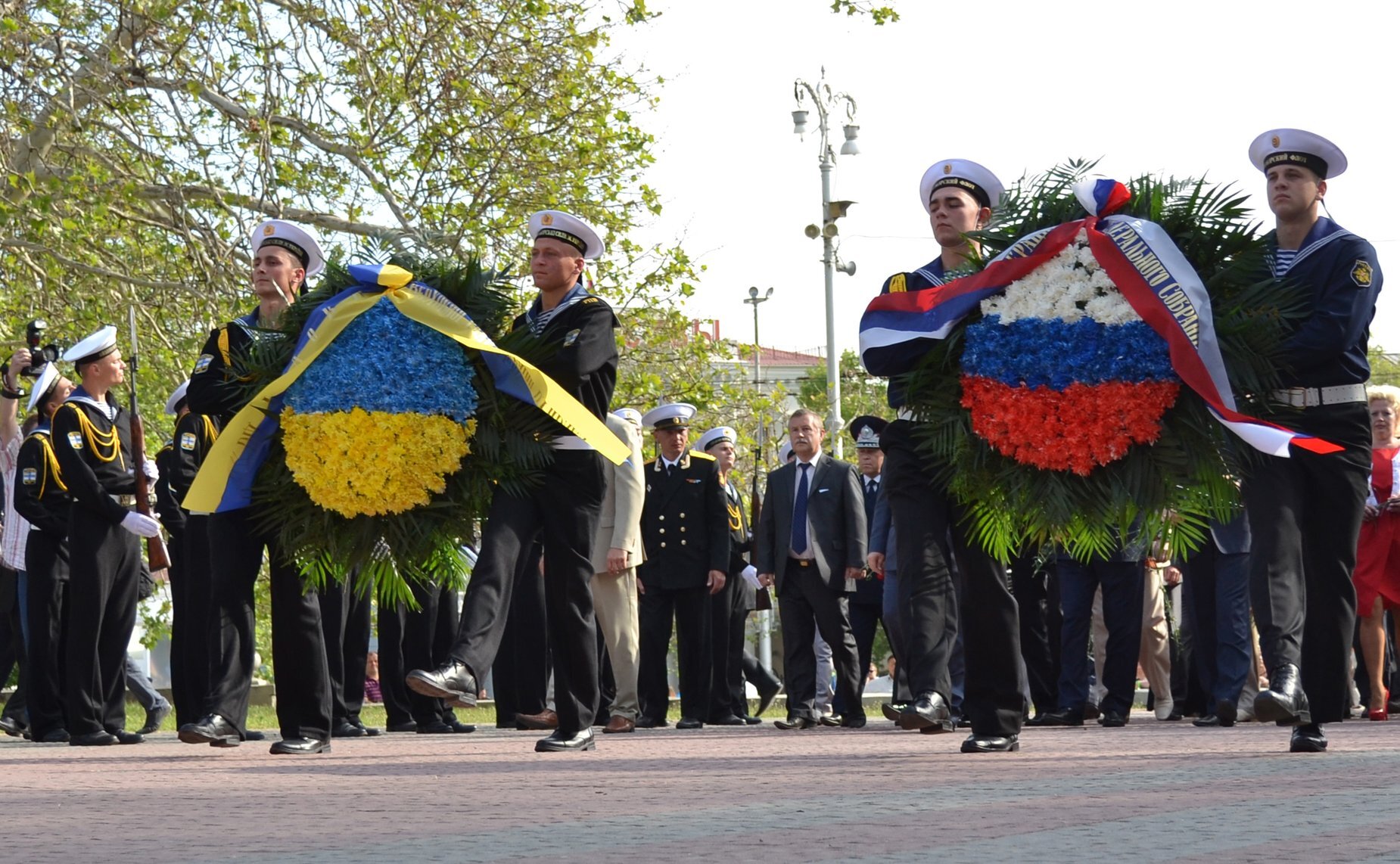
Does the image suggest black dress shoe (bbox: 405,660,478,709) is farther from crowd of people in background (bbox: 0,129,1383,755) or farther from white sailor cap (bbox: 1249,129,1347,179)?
white sailor cap (bbox: 1249,129,1347,179)

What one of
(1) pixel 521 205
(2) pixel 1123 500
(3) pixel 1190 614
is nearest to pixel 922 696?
(2) pixel 1123 500

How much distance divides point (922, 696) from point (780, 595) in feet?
17.3

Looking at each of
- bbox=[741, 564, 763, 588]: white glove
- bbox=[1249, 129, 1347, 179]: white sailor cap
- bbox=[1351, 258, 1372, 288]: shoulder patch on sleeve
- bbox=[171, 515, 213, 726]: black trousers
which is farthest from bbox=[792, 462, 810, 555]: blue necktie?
bbox=[1351, 258, 1372, 288]: shoulder patch on sleeve

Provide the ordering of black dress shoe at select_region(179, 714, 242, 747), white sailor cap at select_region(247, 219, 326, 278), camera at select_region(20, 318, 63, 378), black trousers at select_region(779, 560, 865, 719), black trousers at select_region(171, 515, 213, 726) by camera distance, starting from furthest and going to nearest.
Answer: black trousers at select_region(779, 560, 865, 719) → camera at select_region(20, 318, 63, 378) → black trousers at select_region(171, 515, 213, 726) → white sailor cap at select_region(247, 219, 326, 278) → black dress shoe at select_region(179, 714, 242, 747)

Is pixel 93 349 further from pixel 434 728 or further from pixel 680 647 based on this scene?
pixel 680 647

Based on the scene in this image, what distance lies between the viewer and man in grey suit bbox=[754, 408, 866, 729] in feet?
42.9

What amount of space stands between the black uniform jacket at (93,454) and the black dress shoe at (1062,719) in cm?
537

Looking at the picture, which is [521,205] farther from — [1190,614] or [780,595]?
[1190,614]

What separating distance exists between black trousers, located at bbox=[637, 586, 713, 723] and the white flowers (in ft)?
22.1

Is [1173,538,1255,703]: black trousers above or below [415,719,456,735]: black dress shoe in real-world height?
above

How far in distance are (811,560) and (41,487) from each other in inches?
196

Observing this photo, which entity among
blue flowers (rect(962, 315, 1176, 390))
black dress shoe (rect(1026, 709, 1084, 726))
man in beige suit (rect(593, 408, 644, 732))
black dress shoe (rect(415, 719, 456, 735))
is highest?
blue flowers (rect(962, 315, 1176, 390))

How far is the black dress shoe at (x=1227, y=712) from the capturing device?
1071 centimetres

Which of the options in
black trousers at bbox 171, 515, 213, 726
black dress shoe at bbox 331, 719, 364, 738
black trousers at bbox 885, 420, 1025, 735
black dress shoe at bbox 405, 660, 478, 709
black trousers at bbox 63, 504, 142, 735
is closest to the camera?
black dress shoe at bbox 405, 660, 478, 709
